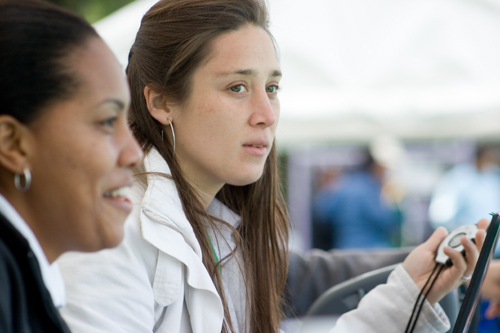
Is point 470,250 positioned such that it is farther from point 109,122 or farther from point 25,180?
point 25,180

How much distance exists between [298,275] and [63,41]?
1.73 metres

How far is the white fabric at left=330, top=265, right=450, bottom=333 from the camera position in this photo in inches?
73.3

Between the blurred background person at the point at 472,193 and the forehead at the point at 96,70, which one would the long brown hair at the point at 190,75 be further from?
the blurred background person at the point at 472,193

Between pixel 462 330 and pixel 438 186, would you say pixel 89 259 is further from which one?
pixel 438 186

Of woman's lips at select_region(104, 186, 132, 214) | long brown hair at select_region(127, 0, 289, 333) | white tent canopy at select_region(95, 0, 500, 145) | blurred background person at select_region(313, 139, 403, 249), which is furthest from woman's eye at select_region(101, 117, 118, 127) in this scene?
blurred background person at select_region(313, 139, 403, 249)

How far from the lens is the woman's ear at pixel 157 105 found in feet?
5.97

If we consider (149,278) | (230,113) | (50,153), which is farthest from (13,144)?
(230,113)

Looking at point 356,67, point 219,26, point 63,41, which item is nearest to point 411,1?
point 356,67

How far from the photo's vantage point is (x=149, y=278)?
1517 mm

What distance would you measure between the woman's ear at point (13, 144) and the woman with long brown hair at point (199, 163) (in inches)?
20.8

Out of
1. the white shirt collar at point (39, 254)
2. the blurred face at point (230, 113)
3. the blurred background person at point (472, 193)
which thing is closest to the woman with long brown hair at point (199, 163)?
the blurred face at point (230, 113)

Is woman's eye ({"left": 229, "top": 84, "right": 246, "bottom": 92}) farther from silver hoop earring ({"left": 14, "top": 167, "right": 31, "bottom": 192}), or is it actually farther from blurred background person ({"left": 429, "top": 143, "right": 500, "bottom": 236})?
blurred background person ({"left": 429, "top": 143, "right": 500, "bottom": 236})

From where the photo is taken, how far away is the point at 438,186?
6.62 m

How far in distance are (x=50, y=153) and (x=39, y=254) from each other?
0.15m
